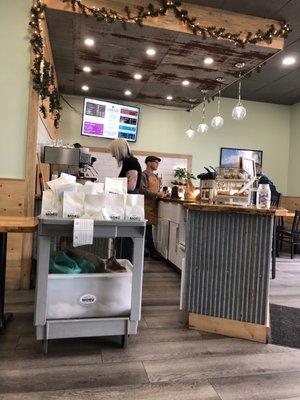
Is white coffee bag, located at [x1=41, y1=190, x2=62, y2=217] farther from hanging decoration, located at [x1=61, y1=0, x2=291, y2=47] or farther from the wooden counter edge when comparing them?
hanging decoration, located at [x1=61, y1=0, x2=291, y2=47]

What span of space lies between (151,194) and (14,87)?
8.26 feet

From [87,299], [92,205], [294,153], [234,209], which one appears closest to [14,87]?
[92,205]

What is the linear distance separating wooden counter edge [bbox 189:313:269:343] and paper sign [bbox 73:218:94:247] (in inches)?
45.9

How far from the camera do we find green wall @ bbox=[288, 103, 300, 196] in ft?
24.6

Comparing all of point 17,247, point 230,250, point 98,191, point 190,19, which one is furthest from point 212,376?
point 190,19

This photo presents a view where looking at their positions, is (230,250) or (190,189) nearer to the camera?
(230,250)

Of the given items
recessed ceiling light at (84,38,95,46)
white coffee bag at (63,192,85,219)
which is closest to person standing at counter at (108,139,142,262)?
white coffee bag at (63,192,85,219)

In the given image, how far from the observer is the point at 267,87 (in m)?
6.63

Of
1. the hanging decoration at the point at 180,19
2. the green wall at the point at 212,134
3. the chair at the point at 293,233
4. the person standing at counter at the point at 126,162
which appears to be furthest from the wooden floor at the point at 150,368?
the green wall at the point at 212,134

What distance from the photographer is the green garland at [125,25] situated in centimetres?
335

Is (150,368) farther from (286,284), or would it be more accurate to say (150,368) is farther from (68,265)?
(286,284)

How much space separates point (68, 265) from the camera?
2.29 metres

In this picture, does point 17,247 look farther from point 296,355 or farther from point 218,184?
point 296,355

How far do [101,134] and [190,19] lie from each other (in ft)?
10.8
